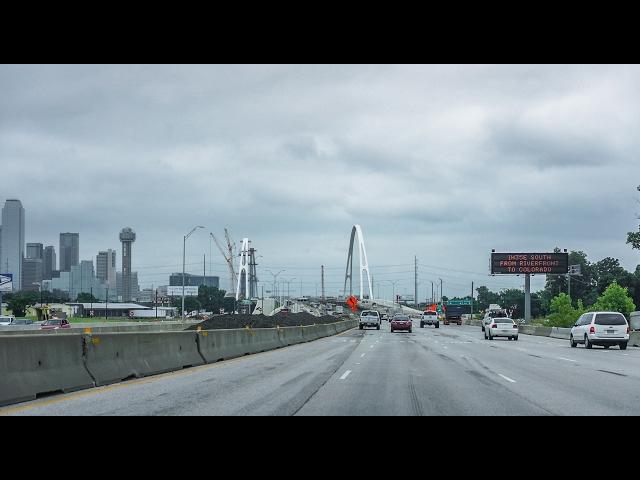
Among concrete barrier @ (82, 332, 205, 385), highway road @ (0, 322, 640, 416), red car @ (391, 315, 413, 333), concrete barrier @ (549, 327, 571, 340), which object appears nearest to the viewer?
highway road @ (0, 322, 640, 416)

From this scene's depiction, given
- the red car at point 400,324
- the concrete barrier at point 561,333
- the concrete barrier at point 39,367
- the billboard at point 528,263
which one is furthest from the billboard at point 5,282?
the concrete barrier at point 39,367

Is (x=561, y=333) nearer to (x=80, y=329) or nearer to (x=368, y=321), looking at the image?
(x=368, y=321)

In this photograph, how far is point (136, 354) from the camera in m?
19.0

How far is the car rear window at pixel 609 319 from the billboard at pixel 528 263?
2038 inches

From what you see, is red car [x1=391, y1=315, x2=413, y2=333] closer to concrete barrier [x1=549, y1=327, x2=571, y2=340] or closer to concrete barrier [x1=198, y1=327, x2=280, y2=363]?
concrete barrier [x1=549, y1=327, x2=571, y2=340]

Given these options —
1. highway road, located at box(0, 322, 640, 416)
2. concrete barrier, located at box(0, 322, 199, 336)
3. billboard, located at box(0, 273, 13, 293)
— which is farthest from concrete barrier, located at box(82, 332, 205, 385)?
billboard, located at box(0, 273, 13, 293)

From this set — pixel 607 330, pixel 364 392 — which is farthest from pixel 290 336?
pixel 364 392

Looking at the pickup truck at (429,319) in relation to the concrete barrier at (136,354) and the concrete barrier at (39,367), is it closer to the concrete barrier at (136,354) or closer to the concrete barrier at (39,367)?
the concrete barrier at (136,354)

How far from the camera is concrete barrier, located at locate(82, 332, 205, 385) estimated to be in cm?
1661
